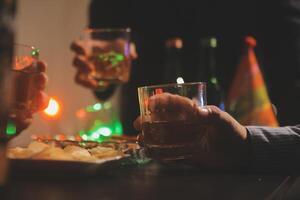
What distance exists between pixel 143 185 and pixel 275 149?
414 mm

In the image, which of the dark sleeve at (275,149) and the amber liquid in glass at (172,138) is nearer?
the amber liquid in glass at (172,138)

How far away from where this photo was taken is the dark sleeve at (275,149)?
907mm

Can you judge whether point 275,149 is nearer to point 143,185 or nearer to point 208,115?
point 208,115

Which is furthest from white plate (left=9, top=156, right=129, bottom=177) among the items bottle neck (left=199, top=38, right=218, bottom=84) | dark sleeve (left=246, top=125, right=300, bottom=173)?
bottle neck (left=199, top=38, right=218, bottom=84)

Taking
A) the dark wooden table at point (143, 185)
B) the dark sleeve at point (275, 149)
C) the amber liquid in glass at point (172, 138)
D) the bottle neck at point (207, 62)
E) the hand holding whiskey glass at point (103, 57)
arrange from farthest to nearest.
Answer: the bottle neck at point (207, 62) → the hand holding whiskey glass at point (103, 57) → the dark sleeve at point (275, 149) → the amber liquid in glass at point (172, 138) → the dark wooden table at point (143, 185)

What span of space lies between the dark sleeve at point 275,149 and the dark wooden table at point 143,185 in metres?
0.10

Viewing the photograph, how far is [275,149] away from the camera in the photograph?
95 cm

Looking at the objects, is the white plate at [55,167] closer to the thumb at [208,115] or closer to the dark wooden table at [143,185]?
the dark wooden table at [143,185]

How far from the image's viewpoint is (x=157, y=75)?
2324 mm

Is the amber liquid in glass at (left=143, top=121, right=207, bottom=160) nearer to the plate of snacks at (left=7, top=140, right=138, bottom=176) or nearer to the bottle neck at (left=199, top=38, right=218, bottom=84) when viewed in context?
the plate of snacks at (left=7, top=140, right=138, bottom=176)

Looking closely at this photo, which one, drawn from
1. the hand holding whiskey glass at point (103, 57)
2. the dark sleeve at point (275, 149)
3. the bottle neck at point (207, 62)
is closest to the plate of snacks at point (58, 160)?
the dark sleeve at point (275, 149)

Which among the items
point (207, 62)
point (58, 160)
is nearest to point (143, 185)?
point (58, 160)

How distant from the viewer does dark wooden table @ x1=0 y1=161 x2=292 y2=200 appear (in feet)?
1.82

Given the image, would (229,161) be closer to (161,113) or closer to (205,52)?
(161,113)
